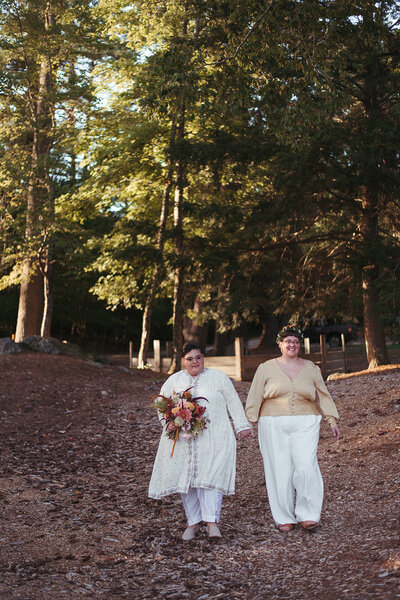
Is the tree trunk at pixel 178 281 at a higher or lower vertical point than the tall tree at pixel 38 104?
lower

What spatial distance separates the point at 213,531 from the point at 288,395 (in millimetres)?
1335

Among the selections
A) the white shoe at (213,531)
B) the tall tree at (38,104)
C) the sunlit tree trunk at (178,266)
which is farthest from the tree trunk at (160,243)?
the white shoe at (213,531)

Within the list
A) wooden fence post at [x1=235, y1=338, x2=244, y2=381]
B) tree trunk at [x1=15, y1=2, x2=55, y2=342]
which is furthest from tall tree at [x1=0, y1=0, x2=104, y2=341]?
wooden fence post at [x1=235, y1=338, x2=244, y2=381]

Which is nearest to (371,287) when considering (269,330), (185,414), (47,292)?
(47,292)

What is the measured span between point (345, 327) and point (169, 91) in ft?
85.9

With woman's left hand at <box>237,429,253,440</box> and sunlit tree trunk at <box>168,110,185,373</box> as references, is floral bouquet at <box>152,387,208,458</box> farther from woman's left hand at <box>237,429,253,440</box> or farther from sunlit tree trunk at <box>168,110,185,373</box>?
sunlit tree trunk at <box>168,110,185,373</box>

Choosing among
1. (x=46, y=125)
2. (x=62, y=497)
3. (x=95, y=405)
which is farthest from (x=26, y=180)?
(x=62, y=497)

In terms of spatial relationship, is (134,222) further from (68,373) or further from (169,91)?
(169,91)

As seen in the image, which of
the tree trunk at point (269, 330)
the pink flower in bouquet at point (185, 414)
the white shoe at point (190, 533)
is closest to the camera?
the pink flower in bouquet at point (185, 414)

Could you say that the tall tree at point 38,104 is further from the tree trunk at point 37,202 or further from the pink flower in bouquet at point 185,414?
the pink flower in bouquet at point 185,414

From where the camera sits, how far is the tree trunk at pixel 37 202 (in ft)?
61.5

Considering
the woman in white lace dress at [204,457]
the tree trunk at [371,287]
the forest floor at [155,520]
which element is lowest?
the forest floor at [155,520]

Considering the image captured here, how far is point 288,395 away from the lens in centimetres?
623

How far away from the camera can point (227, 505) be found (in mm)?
7402
